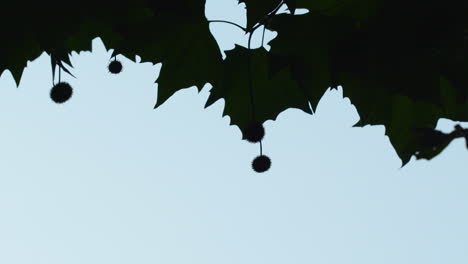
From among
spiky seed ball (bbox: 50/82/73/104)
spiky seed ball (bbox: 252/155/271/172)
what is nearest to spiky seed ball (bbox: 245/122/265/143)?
spiky seed ball (bbox: 252/155/271/172)

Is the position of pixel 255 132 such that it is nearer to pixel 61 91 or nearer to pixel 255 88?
pixel 255 88

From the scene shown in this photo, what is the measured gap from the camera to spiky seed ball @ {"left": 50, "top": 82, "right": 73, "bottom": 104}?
358cm

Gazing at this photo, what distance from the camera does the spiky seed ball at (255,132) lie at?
11.9 ft

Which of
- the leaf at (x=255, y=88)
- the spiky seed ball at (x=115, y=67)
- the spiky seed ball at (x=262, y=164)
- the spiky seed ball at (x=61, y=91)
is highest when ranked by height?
the spiky seed ball at (x=115, y=67)

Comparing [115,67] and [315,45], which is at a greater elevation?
[115,67]

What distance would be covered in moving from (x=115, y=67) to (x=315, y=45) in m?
1.32

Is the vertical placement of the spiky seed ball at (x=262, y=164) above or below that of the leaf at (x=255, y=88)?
below

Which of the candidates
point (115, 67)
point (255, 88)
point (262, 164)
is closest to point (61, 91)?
point (115, 67)

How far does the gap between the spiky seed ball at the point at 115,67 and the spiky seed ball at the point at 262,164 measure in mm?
955

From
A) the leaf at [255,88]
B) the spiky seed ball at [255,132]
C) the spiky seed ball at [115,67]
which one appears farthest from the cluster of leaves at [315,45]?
the spiky seed ball at [115,67]

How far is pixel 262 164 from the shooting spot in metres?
3.78

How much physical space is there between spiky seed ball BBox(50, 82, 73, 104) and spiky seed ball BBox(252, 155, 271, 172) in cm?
111

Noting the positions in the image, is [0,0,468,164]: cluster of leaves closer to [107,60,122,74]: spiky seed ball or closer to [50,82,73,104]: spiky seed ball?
[50,82,73,104]: spiky seed ball

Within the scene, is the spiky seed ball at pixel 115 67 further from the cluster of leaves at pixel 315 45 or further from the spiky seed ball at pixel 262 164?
the spiky seed ball at pixel 262 164
